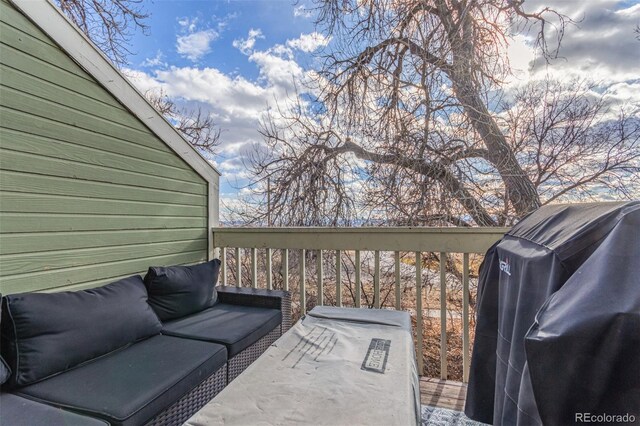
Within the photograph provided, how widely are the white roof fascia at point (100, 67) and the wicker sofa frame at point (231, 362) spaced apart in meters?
1.39

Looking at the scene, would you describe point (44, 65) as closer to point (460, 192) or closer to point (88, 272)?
point (88, 272)

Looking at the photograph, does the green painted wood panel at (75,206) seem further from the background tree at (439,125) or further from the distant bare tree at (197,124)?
the distant bare tree at (197,124)

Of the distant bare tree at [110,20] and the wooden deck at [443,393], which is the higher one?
the distant bare tree at [110,20]

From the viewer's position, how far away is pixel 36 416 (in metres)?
1.22

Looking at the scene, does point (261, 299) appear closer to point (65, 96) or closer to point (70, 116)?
point (70, 116)

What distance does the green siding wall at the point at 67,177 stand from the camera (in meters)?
1.74

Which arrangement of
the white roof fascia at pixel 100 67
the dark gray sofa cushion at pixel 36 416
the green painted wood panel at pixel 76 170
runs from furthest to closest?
the white roof fascia at pixel 100 67 < the green painted wood panel at pixel 76 170 < the dark gray sofa cushion at pixel 36 416

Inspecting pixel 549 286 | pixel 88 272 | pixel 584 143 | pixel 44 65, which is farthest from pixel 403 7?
pixel 88 272

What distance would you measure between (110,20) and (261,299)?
389 cm

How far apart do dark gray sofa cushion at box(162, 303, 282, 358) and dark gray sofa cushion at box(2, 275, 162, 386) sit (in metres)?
0.29

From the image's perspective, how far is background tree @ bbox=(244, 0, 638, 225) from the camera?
371 cm

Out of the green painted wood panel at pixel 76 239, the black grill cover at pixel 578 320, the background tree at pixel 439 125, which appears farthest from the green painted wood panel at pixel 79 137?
the black grill cover at pixel 578 320

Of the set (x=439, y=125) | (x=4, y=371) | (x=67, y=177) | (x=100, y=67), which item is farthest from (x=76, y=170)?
(x=439, y=125)

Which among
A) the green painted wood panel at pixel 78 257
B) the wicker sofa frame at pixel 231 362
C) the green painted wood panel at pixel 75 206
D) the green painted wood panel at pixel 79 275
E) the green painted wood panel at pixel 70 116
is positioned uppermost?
the green painted wood panel at pixel 70 116
